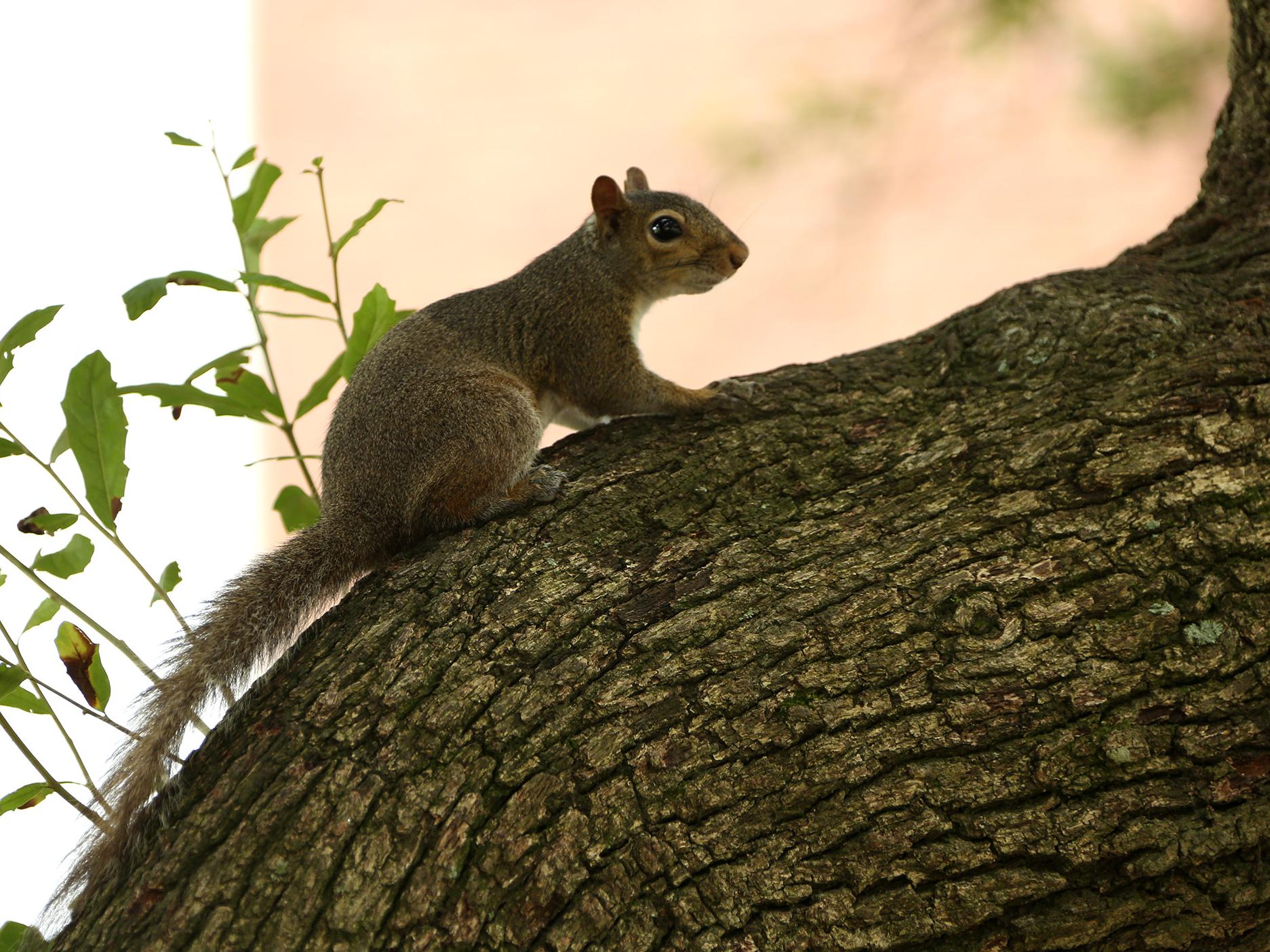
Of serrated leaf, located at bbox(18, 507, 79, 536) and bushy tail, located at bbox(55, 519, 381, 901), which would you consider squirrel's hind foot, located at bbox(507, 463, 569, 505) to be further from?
serrated leaf, located at bbox(18, 507, 79, 536)

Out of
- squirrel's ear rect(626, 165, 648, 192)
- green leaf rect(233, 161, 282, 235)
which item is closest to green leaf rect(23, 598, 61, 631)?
green leaf rect(233, 161, 282, 235)

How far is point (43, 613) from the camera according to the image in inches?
76.0

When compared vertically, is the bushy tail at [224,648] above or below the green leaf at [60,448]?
below

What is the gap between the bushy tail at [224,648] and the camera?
157 centimetres

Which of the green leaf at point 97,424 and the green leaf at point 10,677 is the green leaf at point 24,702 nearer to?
the green leaf at point 10,677

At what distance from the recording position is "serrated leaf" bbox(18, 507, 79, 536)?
1.92 meters

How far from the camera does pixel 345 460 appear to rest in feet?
6.81

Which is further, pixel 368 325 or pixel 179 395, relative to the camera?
pixel 368 325

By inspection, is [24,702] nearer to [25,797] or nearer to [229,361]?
[25,797]

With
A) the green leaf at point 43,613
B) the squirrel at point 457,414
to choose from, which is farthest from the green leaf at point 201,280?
the green leaf at point 43,613

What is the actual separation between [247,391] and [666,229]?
96 centimetres

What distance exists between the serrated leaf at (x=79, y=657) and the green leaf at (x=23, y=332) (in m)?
0.44

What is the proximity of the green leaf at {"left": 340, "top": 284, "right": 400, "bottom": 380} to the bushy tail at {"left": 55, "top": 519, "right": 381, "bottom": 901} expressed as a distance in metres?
0.49

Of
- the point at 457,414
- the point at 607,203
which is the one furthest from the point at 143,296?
the point at 607,203
